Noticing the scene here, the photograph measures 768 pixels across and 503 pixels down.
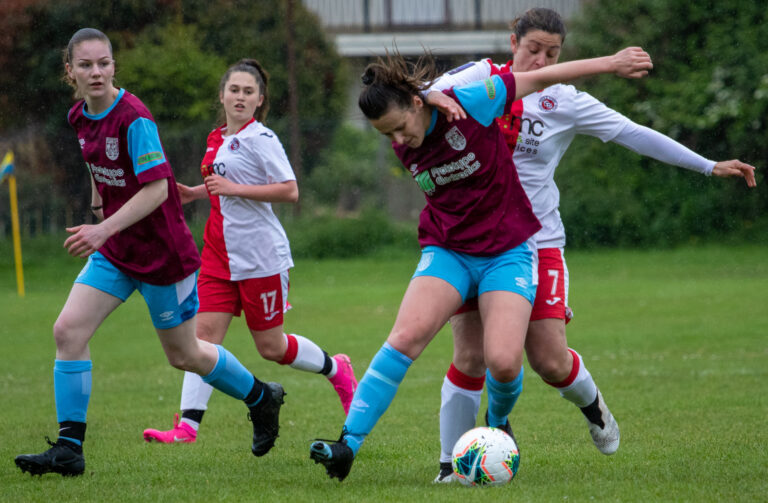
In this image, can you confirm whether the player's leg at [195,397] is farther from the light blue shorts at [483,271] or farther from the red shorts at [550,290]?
the light blue shorts at [483,271]

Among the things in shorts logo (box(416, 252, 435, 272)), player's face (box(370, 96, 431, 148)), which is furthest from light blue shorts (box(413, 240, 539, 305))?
player's face (box(370, 96, 431, 148))

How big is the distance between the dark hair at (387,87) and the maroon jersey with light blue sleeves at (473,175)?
181 mm

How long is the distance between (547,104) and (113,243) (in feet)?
7.44

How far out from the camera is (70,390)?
5102 mm

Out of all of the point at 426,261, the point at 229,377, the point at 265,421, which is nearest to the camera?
the point at 426,261

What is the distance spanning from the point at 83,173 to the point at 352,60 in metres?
10.5

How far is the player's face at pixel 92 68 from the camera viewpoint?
16.3 feet

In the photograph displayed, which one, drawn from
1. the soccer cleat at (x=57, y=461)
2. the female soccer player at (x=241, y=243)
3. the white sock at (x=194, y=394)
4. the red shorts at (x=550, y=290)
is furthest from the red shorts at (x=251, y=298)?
the red shorts at (x=550, y=290)

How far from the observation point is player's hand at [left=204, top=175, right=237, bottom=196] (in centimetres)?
611

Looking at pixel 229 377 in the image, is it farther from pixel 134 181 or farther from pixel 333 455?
pixel 333 455

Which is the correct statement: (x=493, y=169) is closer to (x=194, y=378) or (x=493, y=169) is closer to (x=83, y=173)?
(x=194, y=378)

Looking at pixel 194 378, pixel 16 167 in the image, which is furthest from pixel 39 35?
pixel 194 378

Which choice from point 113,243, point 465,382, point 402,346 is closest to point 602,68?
point 402,346

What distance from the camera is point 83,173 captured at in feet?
68.9
